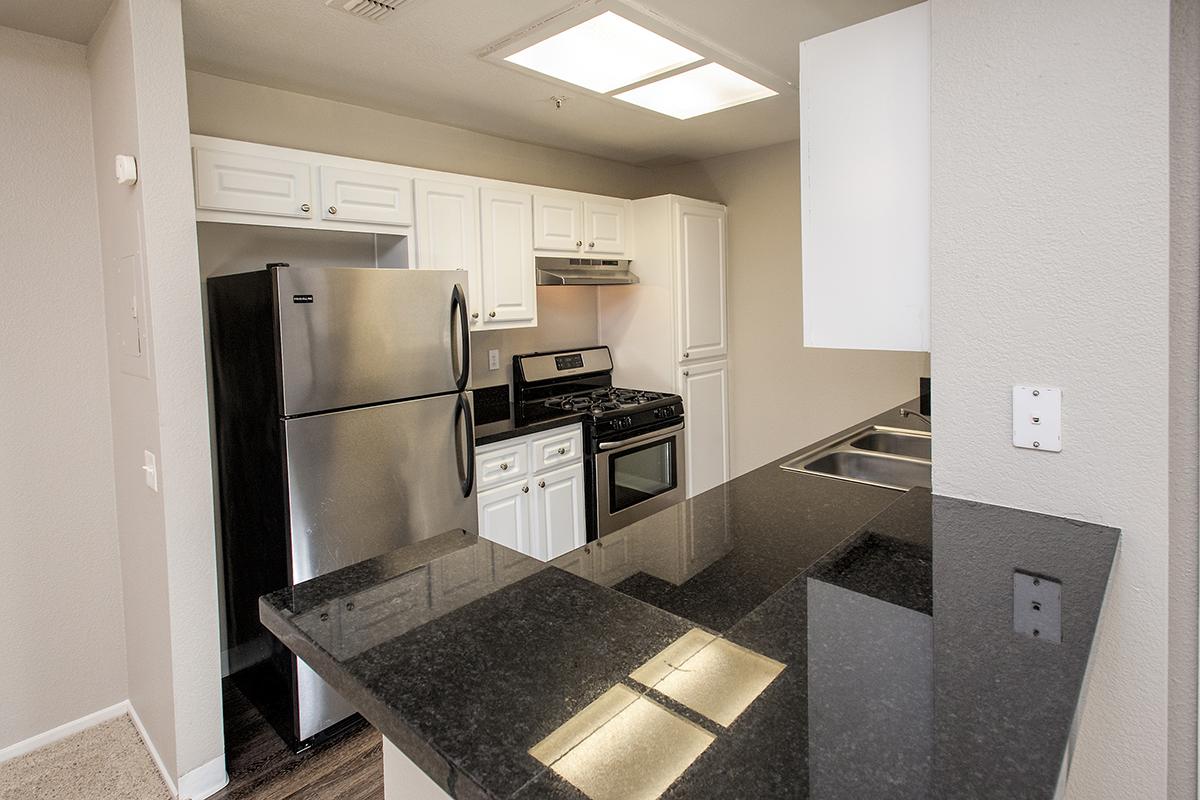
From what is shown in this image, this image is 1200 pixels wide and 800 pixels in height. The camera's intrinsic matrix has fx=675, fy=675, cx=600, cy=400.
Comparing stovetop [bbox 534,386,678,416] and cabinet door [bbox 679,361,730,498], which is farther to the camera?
cabinet door [bbox 679,361,730,498]

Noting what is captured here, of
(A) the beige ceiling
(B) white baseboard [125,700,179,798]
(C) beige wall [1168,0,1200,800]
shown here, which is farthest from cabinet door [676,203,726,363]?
(B) white baseboard [125,700,179,798]

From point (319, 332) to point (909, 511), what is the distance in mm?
1807

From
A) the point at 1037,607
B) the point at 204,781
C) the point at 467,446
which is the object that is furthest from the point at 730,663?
the point at 204,781

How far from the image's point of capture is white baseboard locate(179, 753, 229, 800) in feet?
6.74

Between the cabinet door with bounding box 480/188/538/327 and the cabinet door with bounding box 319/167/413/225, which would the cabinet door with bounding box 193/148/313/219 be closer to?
the cabinet door with bounding box 319/167/413/225

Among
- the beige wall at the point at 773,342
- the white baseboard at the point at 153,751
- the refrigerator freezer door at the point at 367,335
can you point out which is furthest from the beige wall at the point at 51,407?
the beige wall at the point at 773,342

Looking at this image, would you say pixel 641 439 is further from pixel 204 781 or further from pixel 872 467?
pixel 204 781

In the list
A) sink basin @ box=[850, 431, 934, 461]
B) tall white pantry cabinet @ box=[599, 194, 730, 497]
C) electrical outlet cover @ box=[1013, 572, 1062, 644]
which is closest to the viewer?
electrical outlet cover @ box=[1013, 572, 1062, 644]

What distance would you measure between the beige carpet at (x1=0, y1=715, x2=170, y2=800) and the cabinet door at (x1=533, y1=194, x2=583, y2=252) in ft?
8.48

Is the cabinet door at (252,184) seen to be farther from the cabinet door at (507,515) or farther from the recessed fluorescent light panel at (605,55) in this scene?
the cabinet door at (507,515)

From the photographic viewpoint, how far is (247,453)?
2.38 m

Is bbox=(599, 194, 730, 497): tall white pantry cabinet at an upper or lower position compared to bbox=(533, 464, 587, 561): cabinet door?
upper

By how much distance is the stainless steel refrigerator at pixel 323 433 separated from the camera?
2182 millimetres

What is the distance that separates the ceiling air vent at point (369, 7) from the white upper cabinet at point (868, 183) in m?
1.24
